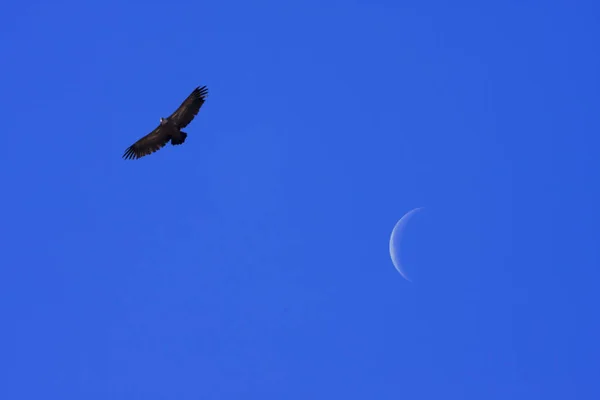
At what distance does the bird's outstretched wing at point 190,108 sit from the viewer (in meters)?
32.3

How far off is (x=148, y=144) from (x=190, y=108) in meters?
2.49

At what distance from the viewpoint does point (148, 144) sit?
110 feet

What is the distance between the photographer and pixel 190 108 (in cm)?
3238

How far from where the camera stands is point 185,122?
3262 cm

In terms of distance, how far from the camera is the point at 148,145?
111 ft

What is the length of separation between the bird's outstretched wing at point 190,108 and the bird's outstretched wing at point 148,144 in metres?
0.83

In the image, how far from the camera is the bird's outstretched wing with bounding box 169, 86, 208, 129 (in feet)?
106

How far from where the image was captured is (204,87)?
32.4 meters

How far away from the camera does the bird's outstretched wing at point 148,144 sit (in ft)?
109

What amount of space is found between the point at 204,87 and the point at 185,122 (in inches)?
57.4

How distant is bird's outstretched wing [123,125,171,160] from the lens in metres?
33.1

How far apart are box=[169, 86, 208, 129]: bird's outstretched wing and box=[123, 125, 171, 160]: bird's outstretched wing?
83 cm

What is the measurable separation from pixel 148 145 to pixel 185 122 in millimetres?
2022
